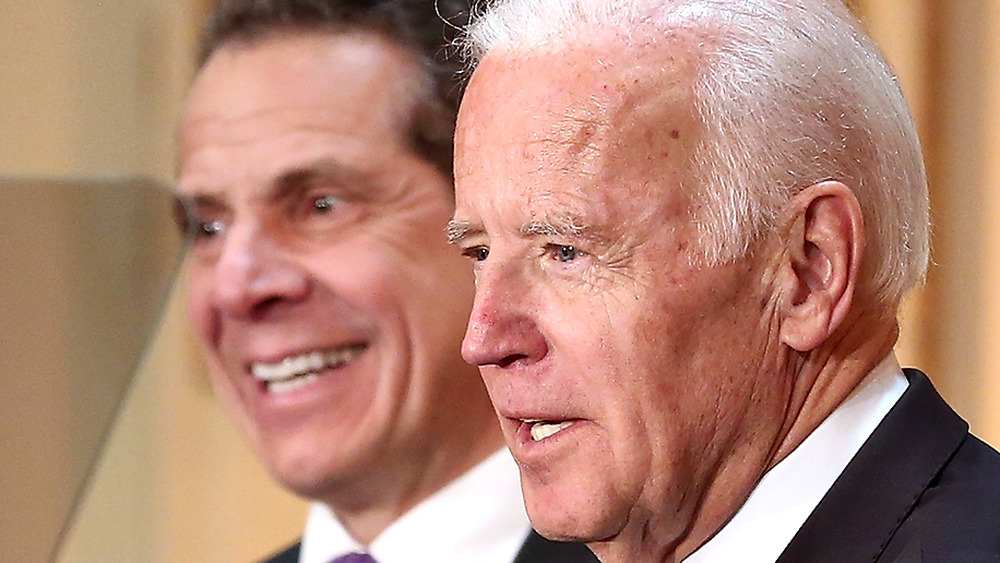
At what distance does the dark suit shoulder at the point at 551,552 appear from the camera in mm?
1717

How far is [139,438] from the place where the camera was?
198 cm

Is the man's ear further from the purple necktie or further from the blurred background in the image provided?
the purple necktie

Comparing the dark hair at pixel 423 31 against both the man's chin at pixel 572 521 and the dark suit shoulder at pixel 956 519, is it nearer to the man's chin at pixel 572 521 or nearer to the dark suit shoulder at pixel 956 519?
the man's chin at pixel 572 521

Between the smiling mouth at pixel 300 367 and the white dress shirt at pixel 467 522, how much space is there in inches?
8.7

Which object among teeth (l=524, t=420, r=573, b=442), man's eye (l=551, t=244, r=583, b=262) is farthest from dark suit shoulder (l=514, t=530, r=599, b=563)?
man's eye (l=551, t=244, r=583, b=262)

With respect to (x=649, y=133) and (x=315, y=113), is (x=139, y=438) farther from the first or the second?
(x=649, y=133)

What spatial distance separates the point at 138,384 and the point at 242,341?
235 mm

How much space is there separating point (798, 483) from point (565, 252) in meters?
0.31

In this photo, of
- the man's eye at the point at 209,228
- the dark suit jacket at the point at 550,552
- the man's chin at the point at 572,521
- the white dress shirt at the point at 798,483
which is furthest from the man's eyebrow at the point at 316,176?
the white dress shirt at the point at 798,483

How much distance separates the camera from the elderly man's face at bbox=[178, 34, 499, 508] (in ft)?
5.84

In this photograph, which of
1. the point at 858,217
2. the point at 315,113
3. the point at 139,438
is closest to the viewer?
the point at 858,217

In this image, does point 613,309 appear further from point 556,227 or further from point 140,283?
point 140,283

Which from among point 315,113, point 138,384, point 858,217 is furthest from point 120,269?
point 858,217

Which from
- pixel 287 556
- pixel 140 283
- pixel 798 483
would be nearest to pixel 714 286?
pixel 798 483
